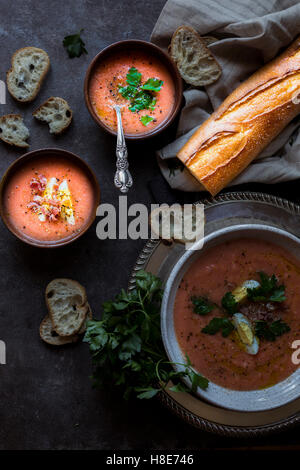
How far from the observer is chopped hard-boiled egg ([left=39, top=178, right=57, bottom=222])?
317cm

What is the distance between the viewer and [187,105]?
3.23 m

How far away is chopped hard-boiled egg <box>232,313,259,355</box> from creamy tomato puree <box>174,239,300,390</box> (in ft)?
0.11

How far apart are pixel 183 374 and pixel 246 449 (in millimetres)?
881

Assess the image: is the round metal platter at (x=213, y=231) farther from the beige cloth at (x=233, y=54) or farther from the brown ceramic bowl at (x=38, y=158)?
the brown ceramic bowl at (x=38, y=158)

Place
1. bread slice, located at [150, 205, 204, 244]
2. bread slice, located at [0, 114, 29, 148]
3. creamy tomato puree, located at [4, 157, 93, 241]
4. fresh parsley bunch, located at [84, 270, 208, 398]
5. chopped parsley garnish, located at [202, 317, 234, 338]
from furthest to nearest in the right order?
bread slice, located at [0, 114, 29, 148], creamy tomato puree, located at [4, 157, 93, 241], bread slice, located at [150, 205, 204, 244], chopped parsley garnish, located at [202, 317, 234, 338], fresh parsley bunch, located at [84, 270, 208, 398]

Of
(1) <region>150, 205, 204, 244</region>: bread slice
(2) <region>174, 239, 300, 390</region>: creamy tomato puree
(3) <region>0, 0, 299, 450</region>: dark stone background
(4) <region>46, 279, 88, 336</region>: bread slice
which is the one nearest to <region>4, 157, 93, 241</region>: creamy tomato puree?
(3) <region>0, 0, 299, 450</region>: dark stone background

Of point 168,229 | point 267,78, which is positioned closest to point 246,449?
point 168,229

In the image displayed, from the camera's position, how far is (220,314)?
2.92 m

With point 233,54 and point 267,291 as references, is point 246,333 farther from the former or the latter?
point 233,54

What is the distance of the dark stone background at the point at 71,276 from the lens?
10.7ft

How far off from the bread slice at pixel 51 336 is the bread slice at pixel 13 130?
3.77 ft

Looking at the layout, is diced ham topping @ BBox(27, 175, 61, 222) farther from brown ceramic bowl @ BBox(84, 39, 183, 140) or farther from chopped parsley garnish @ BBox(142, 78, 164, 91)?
chopped parsley garnish @ BBox(142, 78, 164, 91)

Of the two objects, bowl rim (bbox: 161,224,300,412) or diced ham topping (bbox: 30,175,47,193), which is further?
diced ham topping (bbox: 30,175,47,193)

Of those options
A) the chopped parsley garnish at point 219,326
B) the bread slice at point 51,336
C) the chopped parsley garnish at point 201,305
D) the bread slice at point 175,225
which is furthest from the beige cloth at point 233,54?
the bread slice at point 51,336
